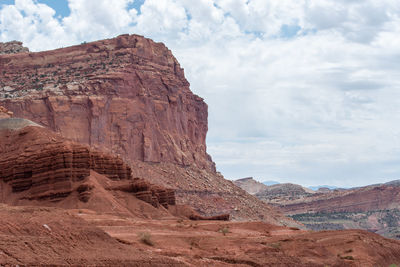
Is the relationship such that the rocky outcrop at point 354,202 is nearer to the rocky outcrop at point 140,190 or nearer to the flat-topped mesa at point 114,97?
the flat-topped mesa at point 114,97

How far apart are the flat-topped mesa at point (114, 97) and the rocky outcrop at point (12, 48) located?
1093cm

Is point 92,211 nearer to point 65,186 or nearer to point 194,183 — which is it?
point 65,186

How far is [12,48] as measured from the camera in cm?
12338

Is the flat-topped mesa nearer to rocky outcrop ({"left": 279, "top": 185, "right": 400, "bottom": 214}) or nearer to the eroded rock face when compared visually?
the eroded rock face

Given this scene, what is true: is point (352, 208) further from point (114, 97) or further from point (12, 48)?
point (12, 48)

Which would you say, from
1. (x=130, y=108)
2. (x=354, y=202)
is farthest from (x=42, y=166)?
(x=354, y=202)

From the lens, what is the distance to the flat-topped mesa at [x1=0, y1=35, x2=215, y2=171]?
306ft

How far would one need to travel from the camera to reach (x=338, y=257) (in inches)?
1470

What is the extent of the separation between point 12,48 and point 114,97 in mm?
37001

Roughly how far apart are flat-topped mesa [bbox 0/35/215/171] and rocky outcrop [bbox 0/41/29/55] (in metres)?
10.9

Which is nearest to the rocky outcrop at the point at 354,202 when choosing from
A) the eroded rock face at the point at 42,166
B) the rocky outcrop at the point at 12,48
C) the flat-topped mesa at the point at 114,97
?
the flat-topped mesa at the point at 114,97

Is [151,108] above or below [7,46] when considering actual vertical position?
below

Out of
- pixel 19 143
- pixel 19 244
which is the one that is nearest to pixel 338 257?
pixel 19 244

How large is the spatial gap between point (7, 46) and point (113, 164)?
7779 centimetres
